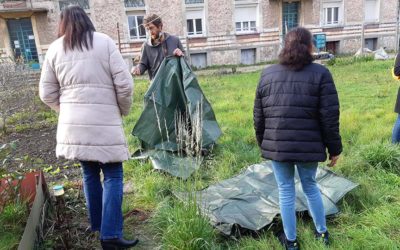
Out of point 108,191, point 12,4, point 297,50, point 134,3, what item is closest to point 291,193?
point 297,50

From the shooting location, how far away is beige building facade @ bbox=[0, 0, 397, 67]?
1952 cm

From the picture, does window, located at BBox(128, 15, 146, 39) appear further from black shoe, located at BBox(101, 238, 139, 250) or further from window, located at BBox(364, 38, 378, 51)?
black shoe, located at BBox(101, 238, 139, 250)

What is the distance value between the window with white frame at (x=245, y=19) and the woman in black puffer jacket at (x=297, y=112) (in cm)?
1974

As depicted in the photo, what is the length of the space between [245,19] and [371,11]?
8.38 metres

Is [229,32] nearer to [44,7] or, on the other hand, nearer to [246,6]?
[246,6]

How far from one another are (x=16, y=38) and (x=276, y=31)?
15.0m

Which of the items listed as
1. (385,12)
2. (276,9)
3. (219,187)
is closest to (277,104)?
(219,187)

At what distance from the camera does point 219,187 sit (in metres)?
3.53

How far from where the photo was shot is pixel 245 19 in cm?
2138

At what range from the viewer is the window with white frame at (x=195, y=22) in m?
Result: 20.6

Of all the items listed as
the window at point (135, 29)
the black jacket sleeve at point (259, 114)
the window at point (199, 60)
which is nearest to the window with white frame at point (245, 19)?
the window at point (199, 60)

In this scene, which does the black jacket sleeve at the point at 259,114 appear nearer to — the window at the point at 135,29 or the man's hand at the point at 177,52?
the man's hand at the point at 177,52

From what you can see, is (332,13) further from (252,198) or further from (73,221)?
(73,221)

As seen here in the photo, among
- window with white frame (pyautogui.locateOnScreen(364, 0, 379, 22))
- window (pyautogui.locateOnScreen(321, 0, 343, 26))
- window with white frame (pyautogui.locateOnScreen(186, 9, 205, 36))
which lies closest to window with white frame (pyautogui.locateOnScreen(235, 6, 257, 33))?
window with white frame (pyautogui.locateOnScreen(186, 9, 205, 36))
